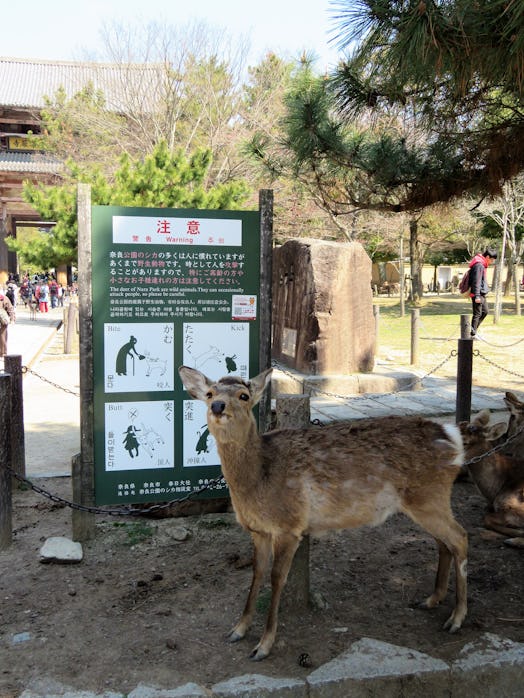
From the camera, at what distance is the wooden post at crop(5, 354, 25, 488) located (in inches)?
221

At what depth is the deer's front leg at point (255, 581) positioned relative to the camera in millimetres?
3389

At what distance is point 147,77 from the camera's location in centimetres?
2092

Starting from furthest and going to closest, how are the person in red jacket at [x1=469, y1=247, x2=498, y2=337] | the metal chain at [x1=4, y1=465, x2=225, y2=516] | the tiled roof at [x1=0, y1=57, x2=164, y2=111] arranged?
the tiled roof at [x1=0, y1=57, x2=164, y2=111] < the person in red jacket at [x1=469, y1=247, x2=498, y2=337] < the metal chain at [x1=4, y1=465, x2=225, y2=516]

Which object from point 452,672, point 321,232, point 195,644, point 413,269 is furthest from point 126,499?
point 413,269

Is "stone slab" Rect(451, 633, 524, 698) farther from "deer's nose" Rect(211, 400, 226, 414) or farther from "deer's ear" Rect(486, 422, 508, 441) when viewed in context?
"deer's ear" Rect(486, 422, 508, 441)

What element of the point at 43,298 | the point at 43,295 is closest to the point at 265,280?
the point at 43,295

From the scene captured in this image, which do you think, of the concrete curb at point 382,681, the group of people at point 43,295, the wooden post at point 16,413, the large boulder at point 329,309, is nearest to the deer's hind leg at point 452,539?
the concrete curb at point 382,681

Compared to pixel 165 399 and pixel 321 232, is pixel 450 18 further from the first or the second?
pixel 321 232

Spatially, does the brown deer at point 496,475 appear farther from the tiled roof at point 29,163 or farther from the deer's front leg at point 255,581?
the tiled roof at point 29,163

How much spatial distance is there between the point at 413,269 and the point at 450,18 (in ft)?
79.2

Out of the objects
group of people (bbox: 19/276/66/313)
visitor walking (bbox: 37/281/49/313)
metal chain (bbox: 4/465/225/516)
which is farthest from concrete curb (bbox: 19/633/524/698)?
visitor walking (bbox: 37/281/49/313)

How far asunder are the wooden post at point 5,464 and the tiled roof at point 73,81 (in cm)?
1810

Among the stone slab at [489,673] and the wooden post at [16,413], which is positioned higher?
the wooden post at [16,413]

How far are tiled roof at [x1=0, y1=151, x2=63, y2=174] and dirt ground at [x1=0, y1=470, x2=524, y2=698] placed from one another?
20.8 meters
